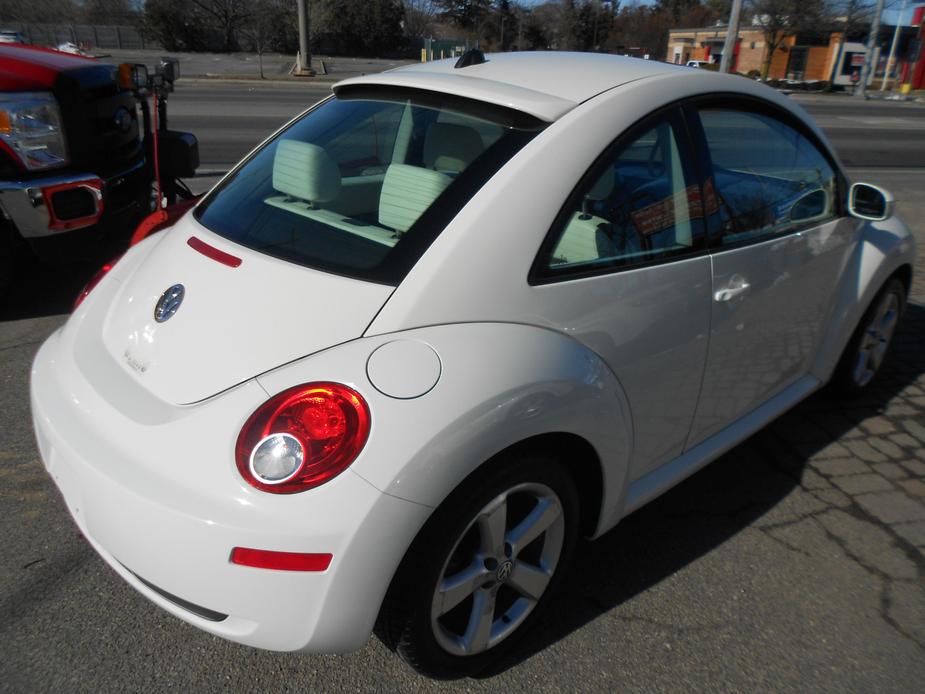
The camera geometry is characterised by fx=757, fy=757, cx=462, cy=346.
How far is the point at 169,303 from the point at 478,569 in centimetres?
117

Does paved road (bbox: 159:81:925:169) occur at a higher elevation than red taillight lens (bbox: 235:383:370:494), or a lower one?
A: lower

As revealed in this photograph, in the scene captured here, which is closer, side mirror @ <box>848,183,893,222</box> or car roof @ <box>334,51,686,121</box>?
car roof @ <box>334,51,686,121</box>

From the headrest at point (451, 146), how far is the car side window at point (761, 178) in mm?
844

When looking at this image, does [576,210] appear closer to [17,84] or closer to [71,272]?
[17,84]

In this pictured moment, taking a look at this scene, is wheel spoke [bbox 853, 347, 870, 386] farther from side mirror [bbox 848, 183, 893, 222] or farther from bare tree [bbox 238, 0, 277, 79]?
bare tree [bbox 238, 0, 277, 79]

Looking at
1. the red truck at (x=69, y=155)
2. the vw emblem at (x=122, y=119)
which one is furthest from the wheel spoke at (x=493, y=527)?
A: the vw emblem at (x=122, y=119)

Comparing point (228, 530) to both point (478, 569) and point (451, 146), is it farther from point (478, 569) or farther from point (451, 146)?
point (451, 146)

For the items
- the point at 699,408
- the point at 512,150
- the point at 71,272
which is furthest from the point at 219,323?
the point at 71,272

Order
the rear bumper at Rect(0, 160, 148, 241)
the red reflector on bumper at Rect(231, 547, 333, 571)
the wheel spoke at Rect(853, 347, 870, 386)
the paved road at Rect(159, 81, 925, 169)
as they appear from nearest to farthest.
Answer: the red reflector on bumper at Rect(231, 547, 333, 571) → the wheel spoke at Rect(853, 347, 870, 386) → the rear bumper at Rect(0, 160, 148, 241) → the paved road at Rect(159, 81, 925, 169)

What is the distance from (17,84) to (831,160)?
14.5 ft

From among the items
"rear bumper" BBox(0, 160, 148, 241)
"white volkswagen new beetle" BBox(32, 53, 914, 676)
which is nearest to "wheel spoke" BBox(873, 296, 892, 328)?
"white volkswagen new beetle" BBox(32, 53, 914, 676)

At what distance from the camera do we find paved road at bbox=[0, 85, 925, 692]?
219 centimetres

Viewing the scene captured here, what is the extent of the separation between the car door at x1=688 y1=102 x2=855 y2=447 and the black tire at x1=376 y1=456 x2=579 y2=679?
2.57 ft

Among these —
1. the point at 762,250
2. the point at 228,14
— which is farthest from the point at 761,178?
the point at 228,14
